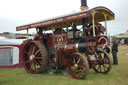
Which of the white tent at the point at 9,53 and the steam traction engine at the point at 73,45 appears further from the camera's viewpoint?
the white tent at the point at 9,53

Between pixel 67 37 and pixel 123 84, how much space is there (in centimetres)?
249

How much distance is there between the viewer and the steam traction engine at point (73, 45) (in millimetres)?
4754

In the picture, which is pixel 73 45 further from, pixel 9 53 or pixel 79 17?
pixel 9 53

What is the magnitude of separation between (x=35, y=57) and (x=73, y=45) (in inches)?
72.6

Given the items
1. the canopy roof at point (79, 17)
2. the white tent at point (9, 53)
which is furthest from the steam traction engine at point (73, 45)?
the white tent at point (9, 53)

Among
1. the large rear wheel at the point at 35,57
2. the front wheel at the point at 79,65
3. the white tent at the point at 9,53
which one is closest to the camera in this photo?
the front wheel at the point at 79,65

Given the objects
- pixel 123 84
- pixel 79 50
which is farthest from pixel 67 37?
pixel 123 84

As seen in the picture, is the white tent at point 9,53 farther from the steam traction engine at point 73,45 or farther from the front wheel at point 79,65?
the front wheel at point 79,65

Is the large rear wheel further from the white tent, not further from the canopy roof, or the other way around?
the white tent

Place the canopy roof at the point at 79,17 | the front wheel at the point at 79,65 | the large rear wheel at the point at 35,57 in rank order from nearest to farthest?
the front wheel at the point at 79,65
the canopy roof at the point at 79,17
the large rear wheel at the point at 35,57

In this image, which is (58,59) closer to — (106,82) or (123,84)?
(106,82)

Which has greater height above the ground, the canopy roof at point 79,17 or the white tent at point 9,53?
the canopy roof at point 79,17

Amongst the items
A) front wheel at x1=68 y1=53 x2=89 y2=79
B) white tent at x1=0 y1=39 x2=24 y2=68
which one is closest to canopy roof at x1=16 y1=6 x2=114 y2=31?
front wheel at x1=68 y1=53 x2=89 y2=79

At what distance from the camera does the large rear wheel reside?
5.58m
